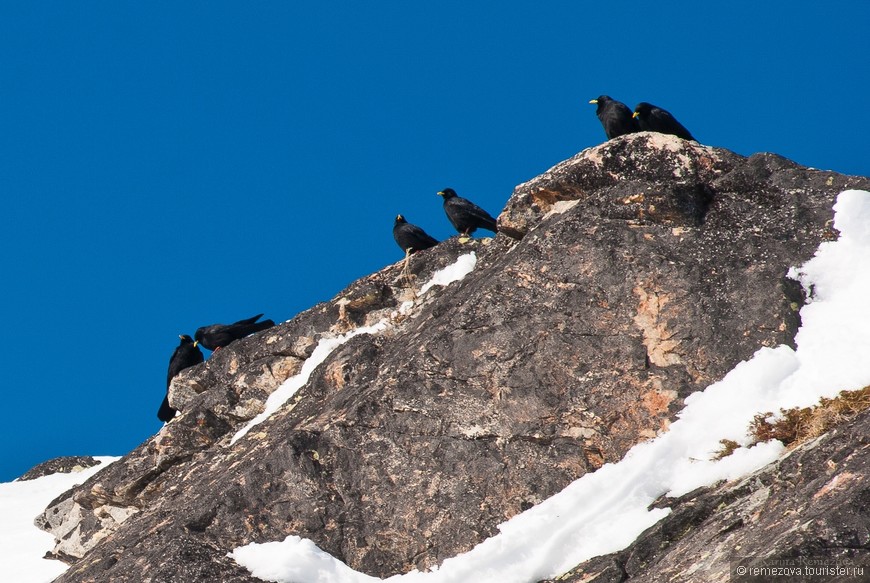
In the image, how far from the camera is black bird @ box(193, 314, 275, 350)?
59.1ft

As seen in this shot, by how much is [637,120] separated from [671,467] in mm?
7217

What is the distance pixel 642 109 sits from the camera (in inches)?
618

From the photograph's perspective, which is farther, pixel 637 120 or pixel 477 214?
pixel 477 214

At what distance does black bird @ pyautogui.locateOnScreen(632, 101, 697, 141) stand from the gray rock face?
5.67 ft

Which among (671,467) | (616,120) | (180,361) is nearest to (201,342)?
(180,361)

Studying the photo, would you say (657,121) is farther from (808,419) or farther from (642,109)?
(808,419)

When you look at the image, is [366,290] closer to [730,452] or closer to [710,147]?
[710,147]

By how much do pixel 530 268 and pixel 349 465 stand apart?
3177 mm

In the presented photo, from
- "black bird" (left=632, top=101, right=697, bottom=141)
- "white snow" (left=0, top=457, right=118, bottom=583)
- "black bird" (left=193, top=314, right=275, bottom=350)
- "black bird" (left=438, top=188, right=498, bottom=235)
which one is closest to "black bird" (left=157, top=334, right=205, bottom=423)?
"black bird" (left=193, top=314, right=275, bottom=350)

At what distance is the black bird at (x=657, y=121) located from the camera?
49.7 ft

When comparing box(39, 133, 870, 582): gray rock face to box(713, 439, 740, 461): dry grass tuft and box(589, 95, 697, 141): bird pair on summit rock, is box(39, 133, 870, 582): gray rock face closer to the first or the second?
box(713, 439, 740, 461): dry grass tuft

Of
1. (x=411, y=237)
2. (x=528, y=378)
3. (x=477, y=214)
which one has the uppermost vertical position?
(x=411, y=237)

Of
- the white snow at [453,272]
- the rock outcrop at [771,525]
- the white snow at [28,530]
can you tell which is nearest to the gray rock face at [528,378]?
the rock outcrop at [771,525]

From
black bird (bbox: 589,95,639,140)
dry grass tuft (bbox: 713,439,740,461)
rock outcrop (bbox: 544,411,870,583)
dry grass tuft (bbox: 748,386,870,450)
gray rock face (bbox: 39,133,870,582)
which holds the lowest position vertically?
rock outcrop (bbox: 544,411,870,583)
